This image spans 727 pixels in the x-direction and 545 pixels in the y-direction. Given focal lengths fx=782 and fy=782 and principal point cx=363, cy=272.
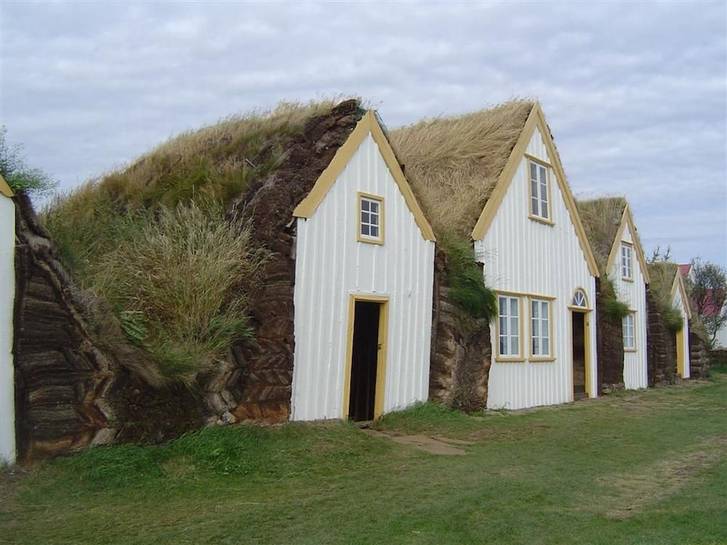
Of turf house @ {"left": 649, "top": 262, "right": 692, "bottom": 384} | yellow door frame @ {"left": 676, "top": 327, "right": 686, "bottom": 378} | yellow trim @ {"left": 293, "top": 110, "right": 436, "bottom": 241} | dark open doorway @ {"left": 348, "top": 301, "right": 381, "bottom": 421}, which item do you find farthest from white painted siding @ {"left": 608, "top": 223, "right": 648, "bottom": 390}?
dark open doorway @ {"left": 348, "top": 301, "right": 381, "bottom": 421}

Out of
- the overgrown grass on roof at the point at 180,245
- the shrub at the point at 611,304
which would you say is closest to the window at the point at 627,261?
the shrub at the point at 611,304

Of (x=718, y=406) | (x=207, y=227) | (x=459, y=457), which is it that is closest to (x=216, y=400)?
(x=207, y=227)

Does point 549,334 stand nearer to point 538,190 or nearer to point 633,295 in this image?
point 538,190

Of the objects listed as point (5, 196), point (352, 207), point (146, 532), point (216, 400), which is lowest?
point (146, 532)

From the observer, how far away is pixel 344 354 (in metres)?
12.3

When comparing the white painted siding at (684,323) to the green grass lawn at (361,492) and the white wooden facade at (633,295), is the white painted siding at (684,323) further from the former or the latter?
the green grass lawn at (361,492)

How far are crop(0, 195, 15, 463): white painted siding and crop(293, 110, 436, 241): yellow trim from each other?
167 inches

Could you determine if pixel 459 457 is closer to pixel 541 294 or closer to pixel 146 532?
pixel 146 532

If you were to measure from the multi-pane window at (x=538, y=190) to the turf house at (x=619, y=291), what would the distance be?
343 cm

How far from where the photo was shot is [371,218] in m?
13.1

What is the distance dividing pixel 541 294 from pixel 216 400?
9.90 meters

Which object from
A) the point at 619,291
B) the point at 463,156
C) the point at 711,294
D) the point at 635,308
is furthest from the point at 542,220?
the point at 711,294

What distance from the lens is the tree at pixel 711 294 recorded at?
127 feet

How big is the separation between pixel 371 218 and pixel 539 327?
6449 mm
